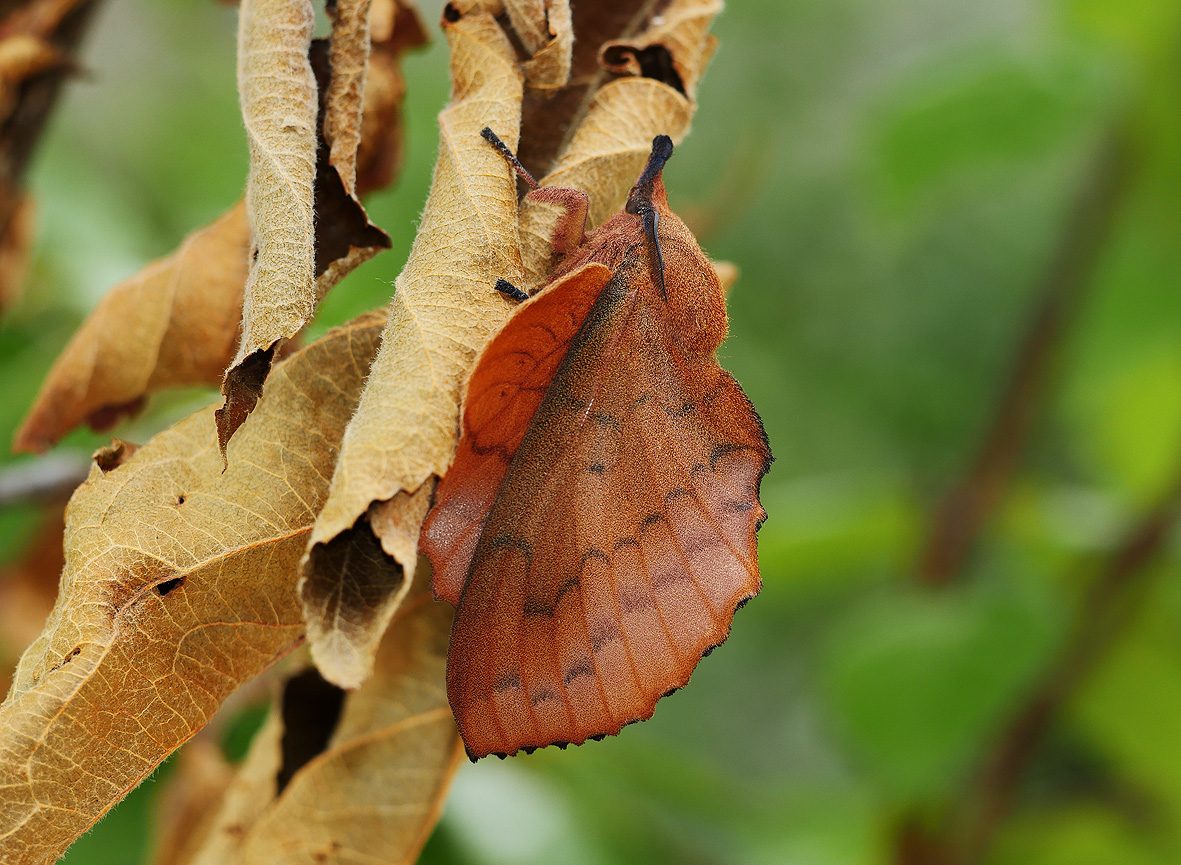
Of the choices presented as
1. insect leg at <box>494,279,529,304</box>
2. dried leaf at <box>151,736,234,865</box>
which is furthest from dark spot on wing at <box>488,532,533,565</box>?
dried leaf at <box>151,736,234,865</box>

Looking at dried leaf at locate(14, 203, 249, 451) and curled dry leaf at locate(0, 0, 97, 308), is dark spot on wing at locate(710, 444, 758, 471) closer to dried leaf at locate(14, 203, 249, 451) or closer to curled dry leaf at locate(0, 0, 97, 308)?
dried leaf at locate(14, 203, 249, 451)

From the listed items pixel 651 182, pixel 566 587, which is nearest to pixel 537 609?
pixel 566 587

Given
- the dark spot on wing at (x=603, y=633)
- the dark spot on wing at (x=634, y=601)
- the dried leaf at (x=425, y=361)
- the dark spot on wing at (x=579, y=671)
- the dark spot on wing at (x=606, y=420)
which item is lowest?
the dark spot on wing at (x=579, y=671)

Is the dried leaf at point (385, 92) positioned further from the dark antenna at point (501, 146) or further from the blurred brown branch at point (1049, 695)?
the blurred brown branch at point (1049, 695)

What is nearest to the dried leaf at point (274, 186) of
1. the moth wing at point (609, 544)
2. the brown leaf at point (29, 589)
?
the moth wing at point (609, 544)

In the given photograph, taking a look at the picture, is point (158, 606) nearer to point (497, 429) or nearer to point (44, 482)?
point (497, 429)

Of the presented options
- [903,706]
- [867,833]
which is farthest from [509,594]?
[867,833]
